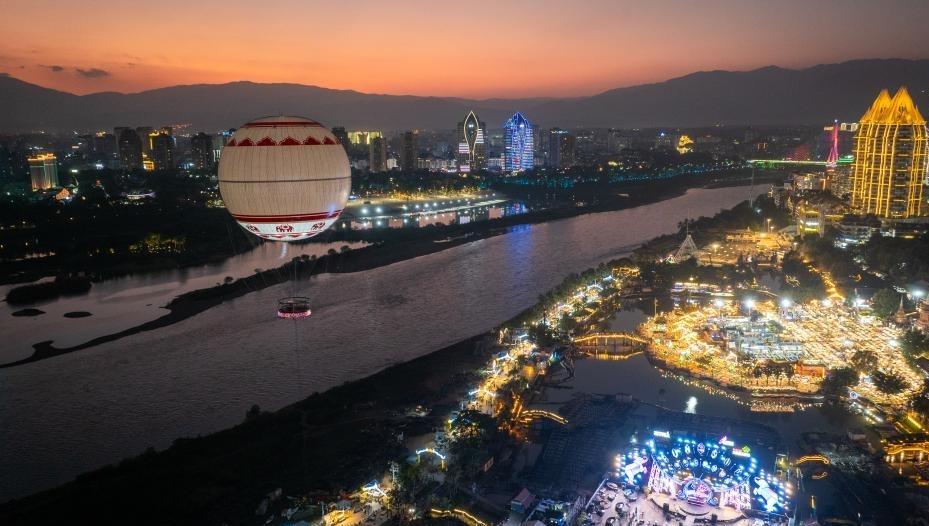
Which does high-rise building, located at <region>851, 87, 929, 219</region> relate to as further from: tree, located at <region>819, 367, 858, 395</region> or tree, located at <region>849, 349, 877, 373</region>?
tree, located at <region>819, 367, 858, 395</region>

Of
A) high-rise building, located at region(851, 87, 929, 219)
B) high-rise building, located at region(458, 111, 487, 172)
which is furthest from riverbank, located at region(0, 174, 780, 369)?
high-rise building, located at region(458, 111, 487, 172)

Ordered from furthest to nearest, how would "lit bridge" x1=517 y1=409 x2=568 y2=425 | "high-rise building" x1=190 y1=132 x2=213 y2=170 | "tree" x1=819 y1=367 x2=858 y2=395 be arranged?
"high-rise building" x1=190 y1=132 x2=213 y2=170, "tree" x1=819 y1=367 x2=858 y2=395, "lit bridge" x1=517 y1=409 x2=568 y2=425

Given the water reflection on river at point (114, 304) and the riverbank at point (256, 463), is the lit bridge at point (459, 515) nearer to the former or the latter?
the riverbank at point (256, 463)

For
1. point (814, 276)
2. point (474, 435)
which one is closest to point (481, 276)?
point (814, 276)

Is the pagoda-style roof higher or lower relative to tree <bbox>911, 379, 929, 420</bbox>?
higher

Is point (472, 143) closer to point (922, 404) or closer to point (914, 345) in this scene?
point (914, 345)

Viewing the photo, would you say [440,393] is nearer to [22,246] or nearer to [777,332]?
[777,332]

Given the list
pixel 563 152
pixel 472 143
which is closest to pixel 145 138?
pixel 472 143
